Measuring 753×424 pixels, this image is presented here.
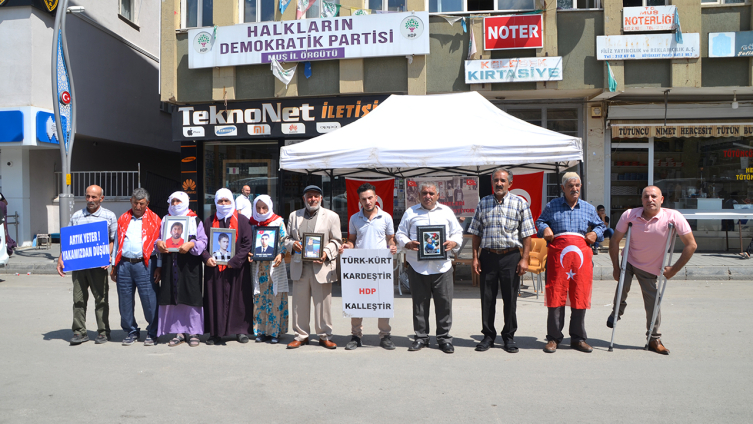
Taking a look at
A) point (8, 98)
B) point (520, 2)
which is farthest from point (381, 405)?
point (8, 98)

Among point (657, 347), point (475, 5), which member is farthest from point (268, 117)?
point (657, 347)

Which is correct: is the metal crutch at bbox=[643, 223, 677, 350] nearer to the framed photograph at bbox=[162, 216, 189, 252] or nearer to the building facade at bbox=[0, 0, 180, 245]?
the framed photograph at bbox=[162, 216, 189, 252]

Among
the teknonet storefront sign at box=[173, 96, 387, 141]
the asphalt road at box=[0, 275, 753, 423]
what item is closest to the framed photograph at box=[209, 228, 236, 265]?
the asphalt road at box=[0, 275, 753, 423]

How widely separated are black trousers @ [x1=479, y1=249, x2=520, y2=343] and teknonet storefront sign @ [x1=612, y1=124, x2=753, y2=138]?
928 cm

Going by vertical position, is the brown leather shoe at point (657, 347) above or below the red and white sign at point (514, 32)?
below

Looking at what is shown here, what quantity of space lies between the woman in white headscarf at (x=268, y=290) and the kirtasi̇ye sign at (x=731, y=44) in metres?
11.3

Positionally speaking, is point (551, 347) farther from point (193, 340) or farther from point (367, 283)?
point (193, 340)

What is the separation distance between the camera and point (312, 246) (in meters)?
5.91

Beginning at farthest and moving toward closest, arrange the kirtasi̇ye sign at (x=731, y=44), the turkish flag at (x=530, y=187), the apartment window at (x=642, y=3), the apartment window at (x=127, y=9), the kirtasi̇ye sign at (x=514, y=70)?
the apartment window at (x=127, y=9), the apartment window at (x=642, y=3), the kirtasi̇ye sign at (x=514, y=70), the kirtasi̇ye sign at (x=731, y=44), the turkish flag at (x=530, y=187)

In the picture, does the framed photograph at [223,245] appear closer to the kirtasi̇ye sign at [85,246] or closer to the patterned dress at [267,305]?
the patterned dress at [267,305]

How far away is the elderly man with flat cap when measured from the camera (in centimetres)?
596

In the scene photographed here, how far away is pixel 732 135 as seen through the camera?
13383 millimetres

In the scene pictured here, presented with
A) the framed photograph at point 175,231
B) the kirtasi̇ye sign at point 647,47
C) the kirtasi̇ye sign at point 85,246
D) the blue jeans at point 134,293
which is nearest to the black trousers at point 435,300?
the framed photograph at point 175,231

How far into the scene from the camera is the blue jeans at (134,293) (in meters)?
6.08
